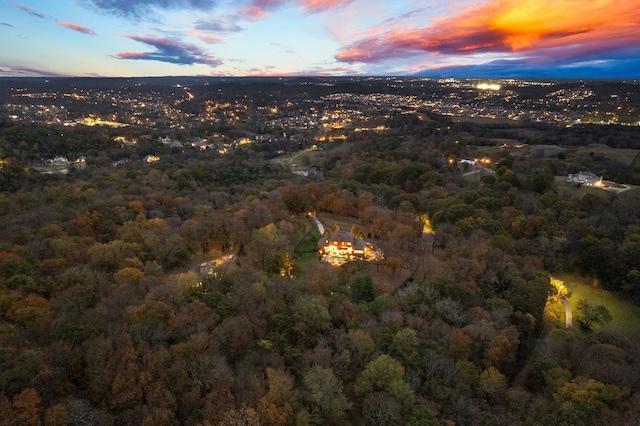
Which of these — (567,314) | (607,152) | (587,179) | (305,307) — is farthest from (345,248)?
(607,152)

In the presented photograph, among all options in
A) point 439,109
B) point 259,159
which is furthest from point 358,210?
point 439,109

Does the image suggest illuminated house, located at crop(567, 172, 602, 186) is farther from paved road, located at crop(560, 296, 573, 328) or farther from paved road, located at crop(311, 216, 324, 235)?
paved road, located at crop(311, 216, 324, 235)

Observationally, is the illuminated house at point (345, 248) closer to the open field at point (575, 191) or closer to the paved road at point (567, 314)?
the paved road at point (567, 314)

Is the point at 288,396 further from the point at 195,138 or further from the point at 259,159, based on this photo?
the point at 195,138

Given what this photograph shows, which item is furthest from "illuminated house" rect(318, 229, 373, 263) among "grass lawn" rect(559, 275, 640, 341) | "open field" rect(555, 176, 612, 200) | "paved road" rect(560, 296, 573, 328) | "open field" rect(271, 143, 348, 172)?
"open field" rect(271, 143, 348, 172)

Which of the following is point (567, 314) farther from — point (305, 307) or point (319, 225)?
point (319, 225)

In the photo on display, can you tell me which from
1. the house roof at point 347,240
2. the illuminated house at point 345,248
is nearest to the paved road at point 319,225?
the house roof at point 347,240
